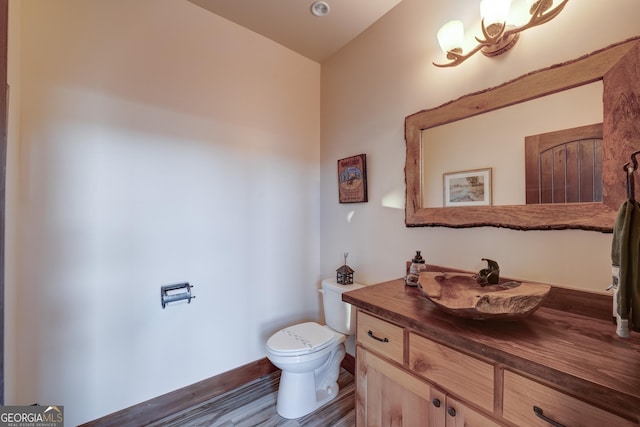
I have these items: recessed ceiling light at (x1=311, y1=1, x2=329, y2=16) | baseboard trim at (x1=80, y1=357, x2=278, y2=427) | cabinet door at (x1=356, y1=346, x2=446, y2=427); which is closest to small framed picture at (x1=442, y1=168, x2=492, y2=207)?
cabinet door at (x1=356, y1=346, x2=446, y2=427)

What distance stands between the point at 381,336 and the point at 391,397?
0.23 meters

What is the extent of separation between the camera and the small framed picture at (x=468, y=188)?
1259 millimetres

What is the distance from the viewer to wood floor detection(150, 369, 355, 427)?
60.3 inches

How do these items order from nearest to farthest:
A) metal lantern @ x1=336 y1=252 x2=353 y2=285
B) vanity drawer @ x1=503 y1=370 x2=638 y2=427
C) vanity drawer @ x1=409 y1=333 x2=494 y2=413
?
vanity drawer @ x1=503 y1=370 x2=638 y2=427
vanity drawer @ x1=409 y1=333 x2=494 y2=413
metal lantern @ x1=336 y1=252 x2=353 y2=285

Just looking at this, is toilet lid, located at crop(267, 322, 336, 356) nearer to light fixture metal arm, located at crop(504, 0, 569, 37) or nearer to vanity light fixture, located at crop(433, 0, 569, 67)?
vanity light fixture, located at crop(433, 0, 569, 67)

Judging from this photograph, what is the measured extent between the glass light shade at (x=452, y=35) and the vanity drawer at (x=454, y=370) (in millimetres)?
1361

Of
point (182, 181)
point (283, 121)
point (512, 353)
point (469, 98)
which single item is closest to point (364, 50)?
point (283, 121)

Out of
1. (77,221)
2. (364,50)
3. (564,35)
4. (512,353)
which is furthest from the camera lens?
(364,50)

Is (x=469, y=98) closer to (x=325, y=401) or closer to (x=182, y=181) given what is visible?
(x=182, y=181)

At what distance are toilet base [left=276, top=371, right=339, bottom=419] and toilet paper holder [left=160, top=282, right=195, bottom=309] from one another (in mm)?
794

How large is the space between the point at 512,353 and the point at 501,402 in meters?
0.16

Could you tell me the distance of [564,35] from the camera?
3.39 ft

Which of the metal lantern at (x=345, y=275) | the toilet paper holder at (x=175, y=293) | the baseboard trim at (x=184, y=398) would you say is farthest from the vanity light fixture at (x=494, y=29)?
the baseboard trim at (x=184, y=398)

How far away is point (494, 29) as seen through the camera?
1131mm
